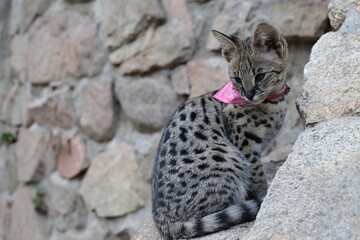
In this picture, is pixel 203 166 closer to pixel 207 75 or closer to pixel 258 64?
pixel 258 64

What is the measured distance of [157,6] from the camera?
9.85ft

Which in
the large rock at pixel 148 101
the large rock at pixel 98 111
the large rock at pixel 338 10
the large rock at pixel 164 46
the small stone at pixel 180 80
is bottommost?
the large rock at pixel 98 111

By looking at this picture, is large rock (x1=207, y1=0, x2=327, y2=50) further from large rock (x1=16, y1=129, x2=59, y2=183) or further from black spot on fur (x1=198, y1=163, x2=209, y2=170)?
large rock (x1=16, y1=129, x2=59, y2=183)

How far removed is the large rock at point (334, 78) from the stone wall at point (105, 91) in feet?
2.45

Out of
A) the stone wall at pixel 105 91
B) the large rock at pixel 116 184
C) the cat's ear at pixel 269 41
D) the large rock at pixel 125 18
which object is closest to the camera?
the cat's ear at pixel 269 41

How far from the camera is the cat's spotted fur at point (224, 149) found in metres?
1.95

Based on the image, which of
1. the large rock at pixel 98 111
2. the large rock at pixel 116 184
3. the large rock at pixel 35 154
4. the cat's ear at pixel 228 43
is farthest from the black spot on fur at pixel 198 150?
the large rock at pixel 35 154

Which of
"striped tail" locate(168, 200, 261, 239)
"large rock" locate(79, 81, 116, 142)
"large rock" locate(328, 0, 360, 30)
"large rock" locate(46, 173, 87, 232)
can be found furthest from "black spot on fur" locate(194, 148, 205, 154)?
"large rock" locate(46, 173, 87, 232)

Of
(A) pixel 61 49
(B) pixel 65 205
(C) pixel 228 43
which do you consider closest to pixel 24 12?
(A) pixel 61 49

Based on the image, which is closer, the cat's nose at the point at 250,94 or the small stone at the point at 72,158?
the cat's nose at the point at 250,94

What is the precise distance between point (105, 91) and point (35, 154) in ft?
3.20

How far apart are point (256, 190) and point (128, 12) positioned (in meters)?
1.46

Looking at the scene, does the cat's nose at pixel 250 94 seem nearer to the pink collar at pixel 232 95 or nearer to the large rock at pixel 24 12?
the pink collar at pixel 232 95

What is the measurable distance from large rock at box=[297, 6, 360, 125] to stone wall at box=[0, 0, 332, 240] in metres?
0.75
